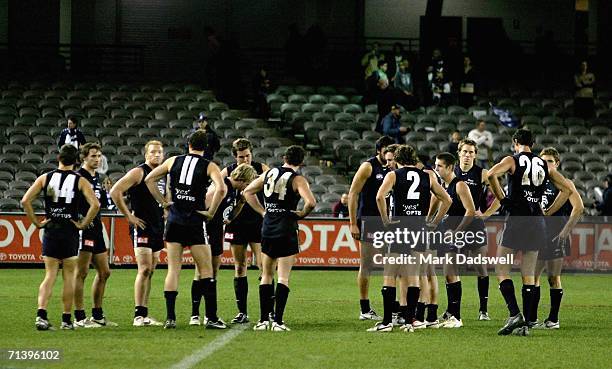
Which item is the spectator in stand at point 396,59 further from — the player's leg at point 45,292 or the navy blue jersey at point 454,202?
the player's leg at point 45,292

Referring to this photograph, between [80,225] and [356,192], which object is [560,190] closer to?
[356,192]

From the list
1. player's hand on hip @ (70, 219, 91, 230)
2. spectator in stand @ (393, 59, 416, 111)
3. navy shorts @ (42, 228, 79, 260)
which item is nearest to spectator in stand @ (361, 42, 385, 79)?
spectator in stand @ (393, 59, 416, 111)

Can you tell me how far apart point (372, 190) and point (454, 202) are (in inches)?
39.8

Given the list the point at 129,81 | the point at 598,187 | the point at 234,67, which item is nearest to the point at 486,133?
the point at 598,187

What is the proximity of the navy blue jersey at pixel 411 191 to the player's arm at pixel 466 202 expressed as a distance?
0.95 m

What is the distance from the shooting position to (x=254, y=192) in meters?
12.8

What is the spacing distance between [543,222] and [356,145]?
14421 millimetres

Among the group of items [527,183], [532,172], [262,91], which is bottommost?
[527,183]

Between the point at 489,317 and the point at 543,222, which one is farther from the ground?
the point at 543,222

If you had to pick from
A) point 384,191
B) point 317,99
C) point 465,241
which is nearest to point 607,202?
point 317,99

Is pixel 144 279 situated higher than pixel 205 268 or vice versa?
pixel 205 268

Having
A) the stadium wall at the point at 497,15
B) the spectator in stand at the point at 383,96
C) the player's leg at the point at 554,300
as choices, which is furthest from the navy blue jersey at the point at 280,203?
the stadium wall at the point at 497,15

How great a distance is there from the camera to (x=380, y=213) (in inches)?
503

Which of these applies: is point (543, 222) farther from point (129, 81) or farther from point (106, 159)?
point (129, 81)
